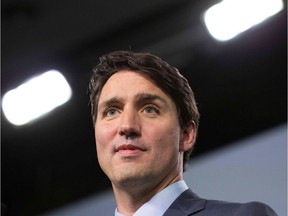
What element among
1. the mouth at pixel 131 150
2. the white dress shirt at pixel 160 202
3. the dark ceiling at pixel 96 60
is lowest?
the white dress shirt at pixel 160 202

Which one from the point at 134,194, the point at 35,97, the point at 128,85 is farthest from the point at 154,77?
the point at 35,97

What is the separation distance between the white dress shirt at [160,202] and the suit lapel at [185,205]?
1cm

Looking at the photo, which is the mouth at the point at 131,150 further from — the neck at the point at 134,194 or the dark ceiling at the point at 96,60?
the dark ceiling at the point at 96,60

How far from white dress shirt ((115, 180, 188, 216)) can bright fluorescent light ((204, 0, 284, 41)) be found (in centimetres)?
146

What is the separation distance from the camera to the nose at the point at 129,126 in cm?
160

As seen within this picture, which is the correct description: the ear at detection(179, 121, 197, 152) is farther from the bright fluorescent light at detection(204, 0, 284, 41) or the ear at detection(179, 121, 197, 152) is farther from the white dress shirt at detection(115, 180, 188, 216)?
the bright fluorescent light at detection(204, 0, 284, 41)

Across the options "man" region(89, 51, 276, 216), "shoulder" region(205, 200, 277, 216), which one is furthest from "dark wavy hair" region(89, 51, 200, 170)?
"shoulder" region(205, 200, 277, 216)

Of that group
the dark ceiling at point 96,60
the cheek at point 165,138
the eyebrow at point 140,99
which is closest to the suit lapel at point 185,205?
the cheek at point 165,138

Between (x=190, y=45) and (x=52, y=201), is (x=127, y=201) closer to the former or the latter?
(x=190, y=45)

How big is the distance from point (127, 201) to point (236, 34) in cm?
156

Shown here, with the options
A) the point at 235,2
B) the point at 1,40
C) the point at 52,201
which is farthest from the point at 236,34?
the point at 52,201

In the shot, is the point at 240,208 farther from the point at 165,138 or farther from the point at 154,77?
the point at 154,77

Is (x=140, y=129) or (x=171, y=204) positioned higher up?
(x=140, y=129)

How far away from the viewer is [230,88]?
10.6ft
